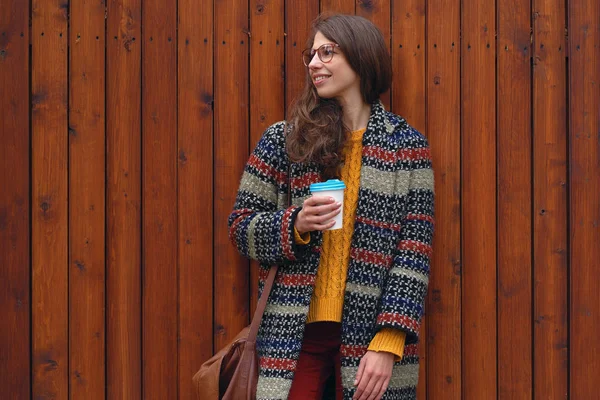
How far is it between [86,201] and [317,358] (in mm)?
1147

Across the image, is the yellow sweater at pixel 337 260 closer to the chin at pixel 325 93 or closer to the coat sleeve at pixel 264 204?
the coat sleeve at pixel 264 204

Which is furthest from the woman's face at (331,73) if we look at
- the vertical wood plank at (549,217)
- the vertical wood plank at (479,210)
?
the vertical wood plank at (549,217)

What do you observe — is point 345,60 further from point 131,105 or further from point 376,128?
point 131,105

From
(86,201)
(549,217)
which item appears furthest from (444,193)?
(86,201)

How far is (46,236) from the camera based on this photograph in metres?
3.16

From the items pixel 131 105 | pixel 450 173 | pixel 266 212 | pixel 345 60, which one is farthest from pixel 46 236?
pixel 450 173

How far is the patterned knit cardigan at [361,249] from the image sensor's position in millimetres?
2670

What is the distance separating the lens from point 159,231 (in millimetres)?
3168

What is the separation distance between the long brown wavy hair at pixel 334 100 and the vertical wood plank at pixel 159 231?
565 millimetres

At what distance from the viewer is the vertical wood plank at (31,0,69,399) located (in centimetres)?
316

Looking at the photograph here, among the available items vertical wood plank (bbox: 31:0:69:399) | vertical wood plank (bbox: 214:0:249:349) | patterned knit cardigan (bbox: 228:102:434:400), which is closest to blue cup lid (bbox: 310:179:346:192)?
patterned knit cardigan (bbox: 228:102:434:400)

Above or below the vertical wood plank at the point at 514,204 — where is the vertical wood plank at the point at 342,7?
above

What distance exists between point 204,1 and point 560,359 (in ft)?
6.71
